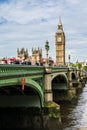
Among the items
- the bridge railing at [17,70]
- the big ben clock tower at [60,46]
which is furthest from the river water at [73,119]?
the big ben clock tower at [60,46]

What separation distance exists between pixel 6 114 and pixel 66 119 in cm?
883

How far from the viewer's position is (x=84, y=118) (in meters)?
35.2

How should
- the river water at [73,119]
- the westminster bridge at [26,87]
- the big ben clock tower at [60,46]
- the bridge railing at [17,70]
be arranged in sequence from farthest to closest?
the big ben clock tower at [60,46] → the river water at [73,119] → the westminster bridge at [26,87] → the bridge railing at [17,70]

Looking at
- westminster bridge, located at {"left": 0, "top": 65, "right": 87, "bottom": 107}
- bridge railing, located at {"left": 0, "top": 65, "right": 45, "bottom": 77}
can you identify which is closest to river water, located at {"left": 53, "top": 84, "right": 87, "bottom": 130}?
westminster bridge, located at {"left": 0, "top": 65, "right": 87, "bottom": 107}

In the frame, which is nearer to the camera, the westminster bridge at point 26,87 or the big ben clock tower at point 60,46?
the westminster bridge at point 26,87

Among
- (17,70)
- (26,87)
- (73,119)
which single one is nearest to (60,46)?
(73,119)

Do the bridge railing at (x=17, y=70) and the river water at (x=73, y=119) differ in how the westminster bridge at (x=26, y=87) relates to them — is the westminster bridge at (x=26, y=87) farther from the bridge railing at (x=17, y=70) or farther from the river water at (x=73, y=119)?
the river water at (x=73, y=119)

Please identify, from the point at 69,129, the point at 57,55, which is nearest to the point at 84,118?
the point at 69,129

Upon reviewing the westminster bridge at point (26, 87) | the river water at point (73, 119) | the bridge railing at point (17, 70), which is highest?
the bridge railing at point (17, 70)

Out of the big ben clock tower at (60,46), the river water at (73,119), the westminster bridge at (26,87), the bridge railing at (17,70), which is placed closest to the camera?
the bridge railing at (17,70)

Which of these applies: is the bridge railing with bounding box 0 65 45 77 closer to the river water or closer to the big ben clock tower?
the river water

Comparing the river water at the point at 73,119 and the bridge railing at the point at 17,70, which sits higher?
the bridge railing at the point at 17,70

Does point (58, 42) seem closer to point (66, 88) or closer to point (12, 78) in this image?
point (66, 88)

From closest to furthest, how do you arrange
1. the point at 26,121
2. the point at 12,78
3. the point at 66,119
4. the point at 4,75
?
the point at 4,75
the point at 12,78
the point at 26,121
the point at 66,119
